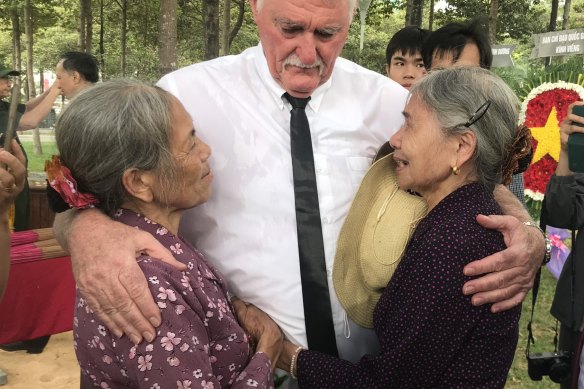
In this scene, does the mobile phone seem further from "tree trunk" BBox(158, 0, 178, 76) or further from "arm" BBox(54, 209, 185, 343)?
"tree trunk" BBox(158, 0, 178, 76)

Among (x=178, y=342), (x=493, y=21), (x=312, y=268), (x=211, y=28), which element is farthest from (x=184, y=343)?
(x=493, y=21)

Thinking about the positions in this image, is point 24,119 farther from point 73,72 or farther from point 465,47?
point 465,47

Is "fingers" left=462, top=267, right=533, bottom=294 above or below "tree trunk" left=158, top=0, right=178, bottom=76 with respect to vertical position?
below

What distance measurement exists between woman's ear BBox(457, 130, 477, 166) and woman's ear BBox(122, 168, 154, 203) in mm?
993

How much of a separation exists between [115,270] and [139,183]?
289 mm

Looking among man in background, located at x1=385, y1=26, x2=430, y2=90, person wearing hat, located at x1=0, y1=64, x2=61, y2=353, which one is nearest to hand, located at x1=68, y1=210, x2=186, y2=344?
person wearing hat, located at x1=0, y1=64, x2=61, y2=353

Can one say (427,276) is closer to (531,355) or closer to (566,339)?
(531,355)

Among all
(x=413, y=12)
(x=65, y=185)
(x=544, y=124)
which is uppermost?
(x=413, y=12)

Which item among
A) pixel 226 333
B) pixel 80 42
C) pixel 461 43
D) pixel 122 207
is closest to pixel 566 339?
pixel 461 43

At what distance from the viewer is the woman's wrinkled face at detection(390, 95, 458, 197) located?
6.29 feet

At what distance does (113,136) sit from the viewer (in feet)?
5.32

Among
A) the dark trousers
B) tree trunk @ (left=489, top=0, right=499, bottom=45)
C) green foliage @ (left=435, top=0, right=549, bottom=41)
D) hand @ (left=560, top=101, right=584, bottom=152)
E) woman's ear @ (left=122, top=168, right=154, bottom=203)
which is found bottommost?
the dark trousers

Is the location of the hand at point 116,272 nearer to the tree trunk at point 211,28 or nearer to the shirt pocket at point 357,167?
the shirt pocket at point 357,167

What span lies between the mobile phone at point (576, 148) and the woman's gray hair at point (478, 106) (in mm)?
1069
